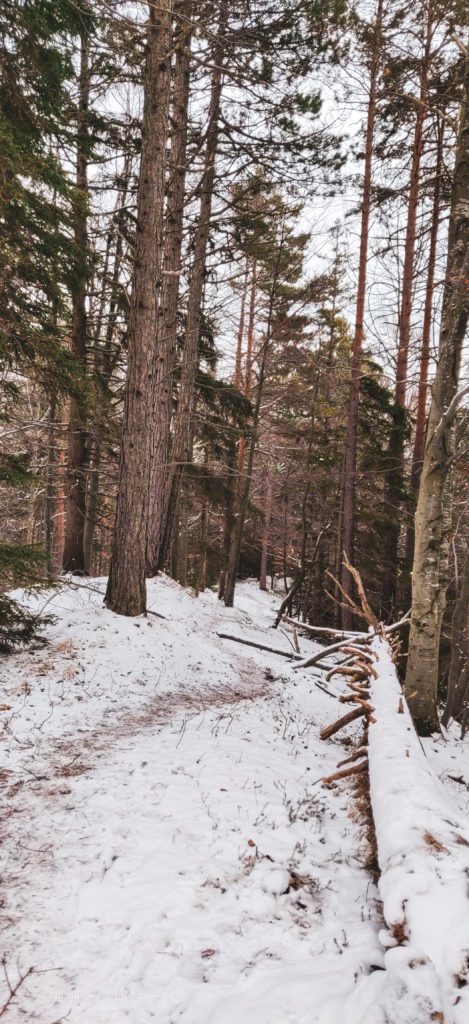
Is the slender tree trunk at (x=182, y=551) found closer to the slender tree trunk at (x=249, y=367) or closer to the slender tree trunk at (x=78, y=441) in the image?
the slender tree trunk at (x=249, y=367)

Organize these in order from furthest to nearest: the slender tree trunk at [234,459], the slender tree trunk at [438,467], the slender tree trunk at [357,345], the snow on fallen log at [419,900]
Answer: the slender tree trunk at [234,459]
the slender tree trunk at [357,345]
the slender tree trunk at [438,467]
the snow on fallen log at [419,900]

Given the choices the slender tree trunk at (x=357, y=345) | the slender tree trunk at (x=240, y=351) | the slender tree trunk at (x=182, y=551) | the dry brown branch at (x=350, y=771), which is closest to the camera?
the dry brown branch at (x=350, y=771)

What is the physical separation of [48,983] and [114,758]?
213cm

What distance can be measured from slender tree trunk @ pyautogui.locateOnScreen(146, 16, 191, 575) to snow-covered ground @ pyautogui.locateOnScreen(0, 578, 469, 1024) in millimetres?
4758

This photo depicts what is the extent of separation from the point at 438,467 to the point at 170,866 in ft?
18.2

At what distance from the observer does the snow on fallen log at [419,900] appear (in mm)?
1773

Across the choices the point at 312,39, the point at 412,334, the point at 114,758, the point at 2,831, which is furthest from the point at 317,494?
the point at 2,831

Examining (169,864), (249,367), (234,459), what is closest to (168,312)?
(234,459)

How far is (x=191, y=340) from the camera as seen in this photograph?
40.2 feet

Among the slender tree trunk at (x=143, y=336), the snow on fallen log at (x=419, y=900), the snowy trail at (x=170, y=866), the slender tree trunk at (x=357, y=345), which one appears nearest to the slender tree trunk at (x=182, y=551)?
the slender tree trunk at (x=357, y=345)

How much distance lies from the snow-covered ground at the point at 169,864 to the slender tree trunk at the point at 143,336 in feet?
5.89

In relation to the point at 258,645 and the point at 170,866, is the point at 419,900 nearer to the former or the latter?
the point at 170,866

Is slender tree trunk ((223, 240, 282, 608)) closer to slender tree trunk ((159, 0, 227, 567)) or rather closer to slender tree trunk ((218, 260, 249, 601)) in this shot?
slender tree trunk ((218, 260, 249, 601))

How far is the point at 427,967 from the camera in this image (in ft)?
6.12
